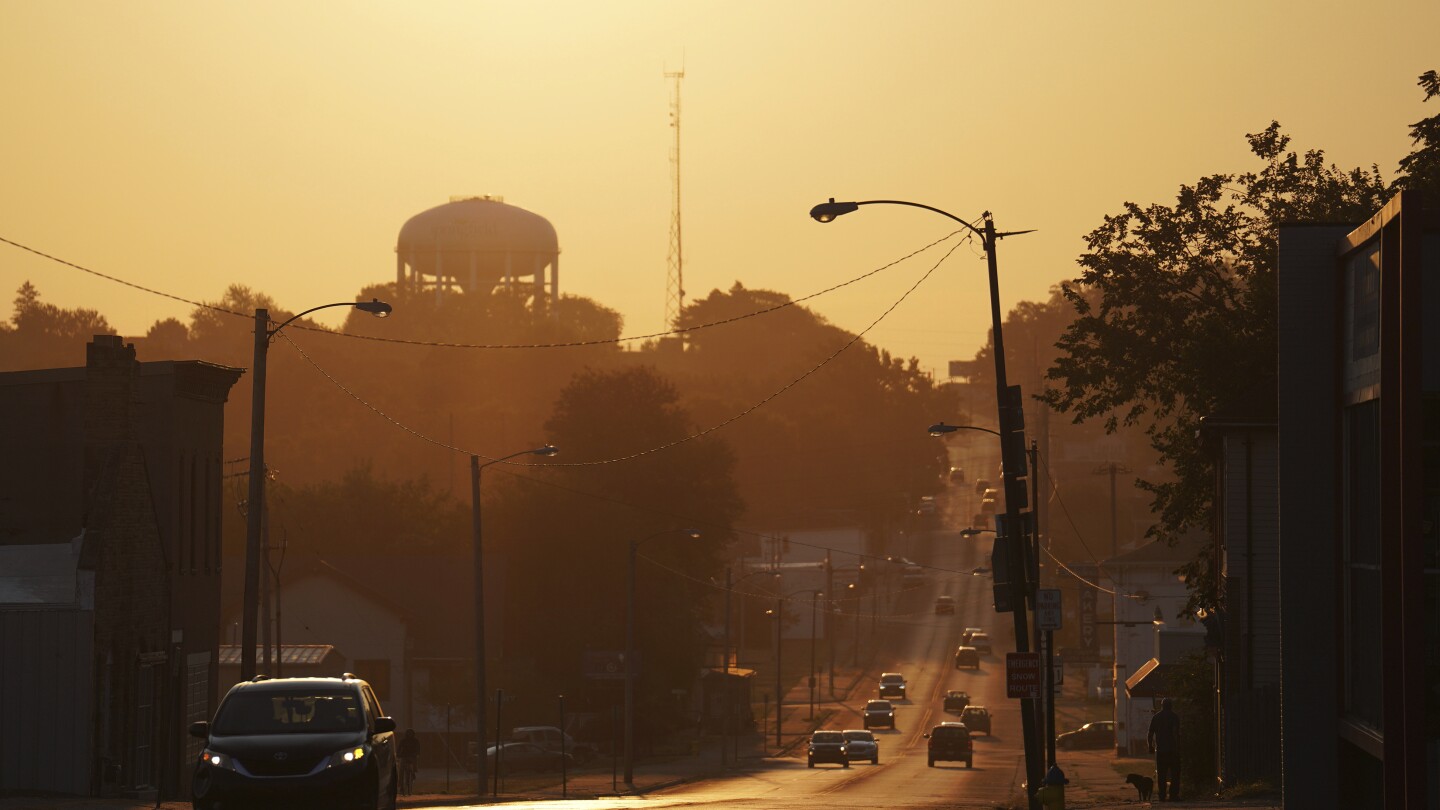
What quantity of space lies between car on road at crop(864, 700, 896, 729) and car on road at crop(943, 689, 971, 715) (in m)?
4.85

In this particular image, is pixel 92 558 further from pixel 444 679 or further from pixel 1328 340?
pixel 444 679

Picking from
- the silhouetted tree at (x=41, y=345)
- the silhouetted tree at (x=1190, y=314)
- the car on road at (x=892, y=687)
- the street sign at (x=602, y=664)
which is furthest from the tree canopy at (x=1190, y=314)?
the silhouetted tree at (x=41, y=345)

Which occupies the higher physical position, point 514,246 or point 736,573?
point 514,246

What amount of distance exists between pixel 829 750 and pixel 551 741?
9.94m

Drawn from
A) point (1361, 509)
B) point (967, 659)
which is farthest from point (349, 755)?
point (967, 659)

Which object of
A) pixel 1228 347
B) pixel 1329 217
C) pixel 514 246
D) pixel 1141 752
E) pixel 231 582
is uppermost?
pixel 514 246

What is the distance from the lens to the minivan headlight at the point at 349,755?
2028 cm

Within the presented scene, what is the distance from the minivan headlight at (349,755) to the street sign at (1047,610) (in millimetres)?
18965

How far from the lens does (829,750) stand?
223 feet

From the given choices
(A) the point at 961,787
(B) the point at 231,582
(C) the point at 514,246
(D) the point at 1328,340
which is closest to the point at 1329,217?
(A) the point at 961,787

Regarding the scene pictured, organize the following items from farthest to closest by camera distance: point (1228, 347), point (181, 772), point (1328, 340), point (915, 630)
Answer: point (915, 630), point (1228, 347), point (181, 772), point (1328, 340)

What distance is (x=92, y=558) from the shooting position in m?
34.8

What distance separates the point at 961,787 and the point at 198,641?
76.1 ft

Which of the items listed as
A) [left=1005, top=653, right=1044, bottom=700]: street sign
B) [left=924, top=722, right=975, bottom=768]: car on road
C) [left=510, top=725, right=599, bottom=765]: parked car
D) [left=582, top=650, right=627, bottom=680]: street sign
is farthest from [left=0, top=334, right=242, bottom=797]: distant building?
[left=582, top=650, right=627, bottom=680]: street sign
